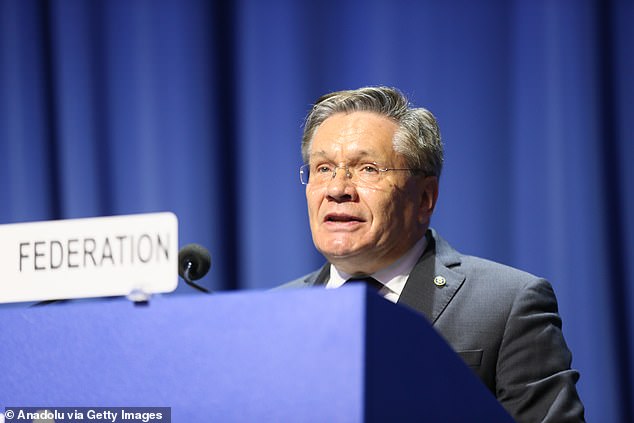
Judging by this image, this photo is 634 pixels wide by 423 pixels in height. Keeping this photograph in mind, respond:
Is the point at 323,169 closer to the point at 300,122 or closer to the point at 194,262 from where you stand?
the point at 300,122

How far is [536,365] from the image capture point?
1.88 metres

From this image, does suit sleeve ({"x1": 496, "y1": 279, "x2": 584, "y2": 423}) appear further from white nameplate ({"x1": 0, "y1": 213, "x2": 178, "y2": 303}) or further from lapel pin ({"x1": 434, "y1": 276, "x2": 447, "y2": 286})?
white nameplate ({"x1": 0, "y1": 213, "x2": 178, "y2": 303})

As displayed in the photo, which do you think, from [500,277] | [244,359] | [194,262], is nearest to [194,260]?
[194,262]

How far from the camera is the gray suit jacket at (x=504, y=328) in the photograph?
1818 mm

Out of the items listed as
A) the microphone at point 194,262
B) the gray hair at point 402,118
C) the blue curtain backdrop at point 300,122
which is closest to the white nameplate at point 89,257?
the microphone at point 194,262

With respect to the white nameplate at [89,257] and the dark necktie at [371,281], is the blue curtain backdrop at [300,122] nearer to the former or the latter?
the dark necktie at [371,281]

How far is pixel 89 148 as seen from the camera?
3.10 m

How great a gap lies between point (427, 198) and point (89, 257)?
134 cm

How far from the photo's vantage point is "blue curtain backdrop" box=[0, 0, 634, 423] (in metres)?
2.73

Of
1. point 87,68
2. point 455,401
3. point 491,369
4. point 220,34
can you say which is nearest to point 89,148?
point 87,68

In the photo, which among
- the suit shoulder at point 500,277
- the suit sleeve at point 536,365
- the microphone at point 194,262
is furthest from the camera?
the suit shoulder at point 500,277

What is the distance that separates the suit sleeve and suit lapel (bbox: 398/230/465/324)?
0.50ft

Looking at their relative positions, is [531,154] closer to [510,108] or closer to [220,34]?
[510,108]

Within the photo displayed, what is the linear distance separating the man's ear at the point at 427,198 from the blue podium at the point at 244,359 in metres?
1.17
